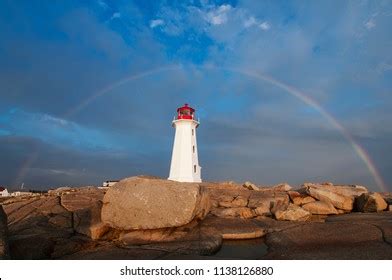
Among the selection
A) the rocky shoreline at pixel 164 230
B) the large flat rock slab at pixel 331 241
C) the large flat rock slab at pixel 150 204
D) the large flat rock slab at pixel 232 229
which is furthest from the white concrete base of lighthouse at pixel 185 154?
the large flat rock slab at pixel 331 241

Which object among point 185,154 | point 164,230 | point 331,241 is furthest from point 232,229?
point 185,154

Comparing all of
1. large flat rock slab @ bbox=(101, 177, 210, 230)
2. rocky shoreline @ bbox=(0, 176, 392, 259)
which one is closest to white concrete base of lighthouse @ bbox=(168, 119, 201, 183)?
rocky shoreline @ bbox=(0, 176, 392, 259)

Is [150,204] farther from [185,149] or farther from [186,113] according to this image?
[186,113]

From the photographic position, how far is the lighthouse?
1400 inches

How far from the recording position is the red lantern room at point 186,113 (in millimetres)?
37438

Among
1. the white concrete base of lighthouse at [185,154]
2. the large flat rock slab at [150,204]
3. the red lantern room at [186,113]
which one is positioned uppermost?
the red lantern room at [186,113]

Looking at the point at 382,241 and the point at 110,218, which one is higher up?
the point at 110,218

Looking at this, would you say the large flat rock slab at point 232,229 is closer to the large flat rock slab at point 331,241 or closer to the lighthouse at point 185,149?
the large flat rock slab at point 331,241

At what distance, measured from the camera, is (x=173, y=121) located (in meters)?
38.1

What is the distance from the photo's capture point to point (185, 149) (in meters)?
36.3

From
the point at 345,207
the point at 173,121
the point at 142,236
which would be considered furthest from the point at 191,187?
the point at 173,121
